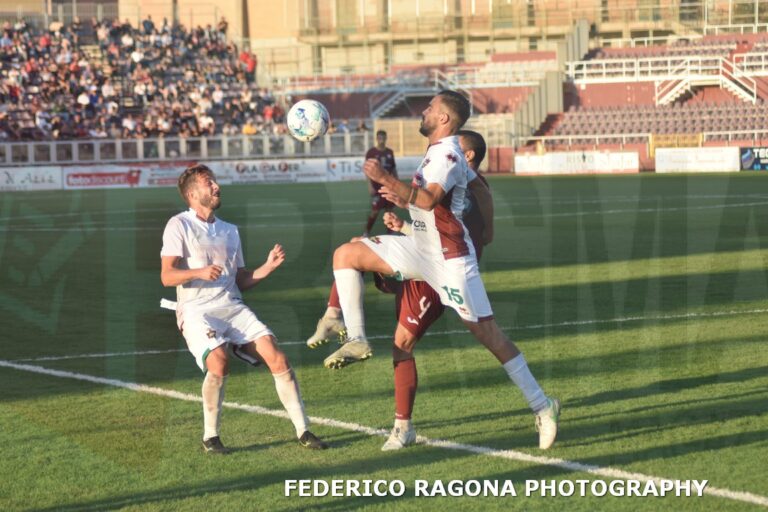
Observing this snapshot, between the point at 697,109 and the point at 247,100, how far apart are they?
20651mm

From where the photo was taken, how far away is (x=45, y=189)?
164 feet

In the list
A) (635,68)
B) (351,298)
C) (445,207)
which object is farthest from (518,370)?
(635,68)

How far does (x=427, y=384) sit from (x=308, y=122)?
321 cm

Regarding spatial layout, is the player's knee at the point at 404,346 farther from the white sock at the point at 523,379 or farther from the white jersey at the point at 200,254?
the white jersey at the point at 200,254

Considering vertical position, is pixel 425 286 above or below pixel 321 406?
above

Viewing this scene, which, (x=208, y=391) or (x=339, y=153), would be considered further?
(x=339, y=153)

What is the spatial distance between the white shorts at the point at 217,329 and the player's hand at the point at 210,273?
34cm

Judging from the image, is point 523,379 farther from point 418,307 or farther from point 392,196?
point 392,196

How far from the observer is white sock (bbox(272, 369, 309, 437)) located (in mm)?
8766

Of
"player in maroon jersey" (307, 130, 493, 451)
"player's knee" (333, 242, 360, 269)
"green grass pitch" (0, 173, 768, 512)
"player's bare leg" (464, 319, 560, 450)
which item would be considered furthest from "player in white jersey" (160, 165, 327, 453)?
"player's bare leg" (464, 319, 560, 450)

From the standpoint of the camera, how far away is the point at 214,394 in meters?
8.72

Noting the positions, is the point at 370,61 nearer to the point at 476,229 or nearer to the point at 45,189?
the point at 45,189

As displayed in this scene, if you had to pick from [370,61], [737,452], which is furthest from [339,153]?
[737,452]

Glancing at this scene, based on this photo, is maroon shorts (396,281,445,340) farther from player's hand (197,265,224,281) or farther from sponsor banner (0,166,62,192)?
sponsor banner (0,166,62,192)
